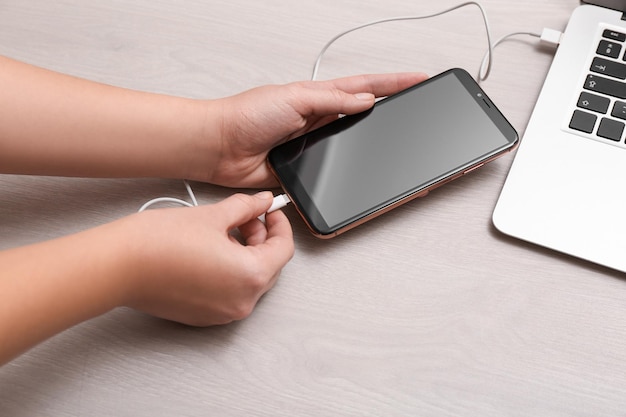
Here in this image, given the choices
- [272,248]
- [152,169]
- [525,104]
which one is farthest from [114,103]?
[525,104]

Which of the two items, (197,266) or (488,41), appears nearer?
(197,266)

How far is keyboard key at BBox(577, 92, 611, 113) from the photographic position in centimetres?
61

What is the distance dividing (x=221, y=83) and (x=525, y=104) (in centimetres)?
33

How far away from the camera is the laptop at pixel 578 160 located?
0.57 meters

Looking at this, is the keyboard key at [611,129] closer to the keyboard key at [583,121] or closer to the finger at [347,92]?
the keyboard key at [583,121]

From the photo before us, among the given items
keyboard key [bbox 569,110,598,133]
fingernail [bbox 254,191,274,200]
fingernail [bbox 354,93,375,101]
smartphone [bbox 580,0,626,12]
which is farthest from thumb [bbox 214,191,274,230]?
smartphone [bbox 580,0,626,12]

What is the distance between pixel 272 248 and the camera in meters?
0.55

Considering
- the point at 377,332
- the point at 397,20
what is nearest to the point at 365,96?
the point at 397,20

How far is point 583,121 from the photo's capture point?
0.61 m

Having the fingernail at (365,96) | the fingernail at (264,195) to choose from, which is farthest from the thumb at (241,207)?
the fingernail at (365,96)

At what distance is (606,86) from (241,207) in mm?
387

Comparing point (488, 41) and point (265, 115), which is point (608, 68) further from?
point (265, 115)

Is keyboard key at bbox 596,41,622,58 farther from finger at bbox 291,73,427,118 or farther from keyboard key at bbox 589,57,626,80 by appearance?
finger at bbox 291,73,427,118

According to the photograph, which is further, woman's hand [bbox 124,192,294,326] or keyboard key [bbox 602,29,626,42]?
keyboard key [bbox 602,29,626,42]
